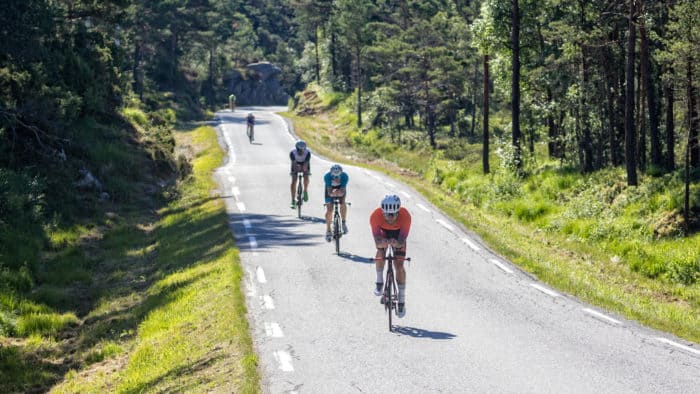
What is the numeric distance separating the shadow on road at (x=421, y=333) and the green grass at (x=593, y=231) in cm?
358

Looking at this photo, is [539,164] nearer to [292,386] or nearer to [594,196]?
[594,196]

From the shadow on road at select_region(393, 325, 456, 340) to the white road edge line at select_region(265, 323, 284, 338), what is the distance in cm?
189

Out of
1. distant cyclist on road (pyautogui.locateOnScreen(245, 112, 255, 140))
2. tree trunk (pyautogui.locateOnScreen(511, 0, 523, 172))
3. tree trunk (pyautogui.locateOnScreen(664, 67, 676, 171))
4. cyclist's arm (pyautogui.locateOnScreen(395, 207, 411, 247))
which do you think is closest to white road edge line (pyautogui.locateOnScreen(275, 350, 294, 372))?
cyclist's arm (pyautogui.locateOnScreen(395, 207, 411, 247))

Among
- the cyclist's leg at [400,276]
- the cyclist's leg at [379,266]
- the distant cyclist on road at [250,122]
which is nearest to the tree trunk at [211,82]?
the distant cyclist on road at [250,122]

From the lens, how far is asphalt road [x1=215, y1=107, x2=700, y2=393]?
9.18m

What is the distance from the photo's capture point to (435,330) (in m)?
11.5

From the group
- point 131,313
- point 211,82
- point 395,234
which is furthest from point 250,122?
point 211,82

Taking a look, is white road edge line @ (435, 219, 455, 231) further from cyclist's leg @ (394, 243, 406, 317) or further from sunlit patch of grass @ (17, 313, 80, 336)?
sunlit patch of grass @ (17, 313, 80, 336)

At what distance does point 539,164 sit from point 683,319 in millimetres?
19380

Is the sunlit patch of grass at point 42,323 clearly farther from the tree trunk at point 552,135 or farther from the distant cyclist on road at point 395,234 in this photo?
the tree trunk at point 552,135

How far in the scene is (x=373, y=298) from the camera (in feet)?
44.4

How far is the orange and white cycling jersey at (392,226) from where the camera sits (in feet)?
37.4

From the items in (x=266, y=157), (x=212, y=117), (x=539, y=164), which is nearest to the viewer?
(x=539, y=164)

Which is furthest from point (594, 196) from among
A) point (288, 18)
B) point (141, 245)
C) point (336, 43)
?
point (288, 18)
